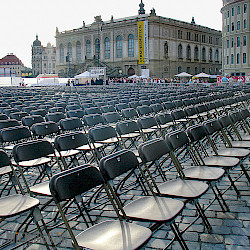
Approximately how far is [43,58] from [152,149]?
16423 cm

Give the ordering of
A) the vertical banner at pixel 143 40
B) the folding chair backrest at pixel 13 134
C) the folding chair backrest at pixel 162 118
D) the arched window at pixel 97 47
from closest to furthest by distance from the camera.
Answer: the folding chair backrest at pixel 13 134, the folding chair backrest at pixel 162 118, the vertical banner at pixel 143 40, the arched window at pixel 97 47

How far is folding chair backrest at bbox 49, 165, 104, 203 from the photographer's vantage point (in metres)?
3.05

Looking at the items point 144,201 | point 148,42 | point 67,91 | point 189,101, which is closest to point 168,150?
point 144,201

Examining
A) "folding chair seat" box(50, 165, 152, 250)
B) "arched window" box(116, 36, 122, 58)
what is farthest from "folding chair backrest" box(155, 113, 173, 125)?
"arched window" box(116, 36, 122, 58)

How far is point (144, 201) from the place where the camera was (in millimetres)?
3674

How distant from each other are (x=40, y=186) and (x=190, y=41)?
254 ft

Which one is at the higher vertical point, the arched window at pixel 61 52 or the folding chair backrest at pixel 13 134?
the arched window at pixel 61 52

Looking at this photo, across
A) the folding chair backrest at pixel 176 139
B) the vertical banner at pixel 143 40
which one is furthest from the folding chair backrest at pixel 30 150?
the vertical banner at pixel 143 40

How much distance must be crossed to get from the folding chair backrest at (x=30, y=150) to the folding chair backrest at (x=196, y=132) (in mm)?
2166

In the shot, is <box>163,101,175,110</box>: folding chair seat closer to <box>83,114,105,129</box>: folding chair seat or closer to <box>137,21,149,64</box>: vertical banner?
<box>83,114,105,129</box>: folding chair seat

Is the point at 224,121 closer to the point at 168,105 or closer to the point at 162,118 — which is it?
the point at 162,118

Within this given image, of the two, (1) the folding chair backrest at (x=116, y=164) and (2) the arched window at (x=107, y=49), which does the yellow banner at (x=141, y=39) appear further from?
(1) the folding chair backrest at (x=116, y=164)

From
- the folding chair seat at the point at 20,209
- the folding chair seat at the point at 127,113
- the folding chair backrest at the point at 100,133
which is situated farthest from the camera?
the folding chair seat at the point at 127,113

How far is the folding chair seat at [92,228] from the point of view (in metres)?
2.79
